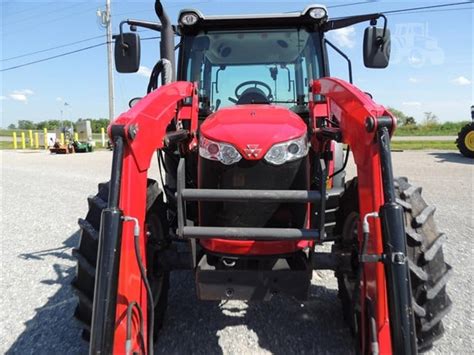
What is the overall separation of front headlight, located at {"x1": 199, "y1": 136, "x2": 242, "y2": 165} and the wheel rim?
45.7 feet

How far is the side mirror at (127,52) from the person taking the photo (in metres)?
3.34

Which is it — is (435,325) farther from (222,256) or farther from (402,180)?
(222,256)

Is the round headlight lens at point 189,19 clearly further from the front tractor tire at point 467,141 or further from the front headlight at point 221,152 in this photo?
the front tractor tire at point 467,141

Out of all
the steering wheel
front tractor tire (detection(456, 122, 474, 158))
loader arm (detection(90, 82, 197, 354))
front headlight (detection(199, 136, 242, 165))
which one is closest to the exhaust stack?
the steering wheel

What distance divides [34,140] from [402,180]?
3109 centimetres

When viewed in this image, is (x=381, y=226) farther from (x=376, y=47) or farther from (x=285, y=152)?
(x=376, y=47)

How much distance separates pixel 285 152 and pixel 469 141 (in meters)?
13.8

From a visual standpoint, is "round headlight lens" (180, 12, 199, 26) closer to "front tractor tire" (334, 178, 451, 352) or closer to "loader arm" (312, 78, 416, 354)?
"loader arm" (312, 78, 416, 354)

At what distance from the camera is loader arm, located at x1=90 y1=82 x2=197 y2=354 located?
1.84 m

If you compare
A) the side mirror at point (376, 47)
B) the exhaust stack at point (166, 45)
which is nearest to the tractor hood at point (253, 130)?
the exhaust stack at point (166, 45)

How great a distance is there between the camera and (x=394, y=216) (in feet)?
5.99

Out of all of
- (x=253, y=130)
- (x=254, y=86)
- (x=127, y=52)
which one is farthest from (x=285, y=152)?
(x=127, y=52)

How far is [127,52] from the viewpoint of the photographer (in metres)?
3.38

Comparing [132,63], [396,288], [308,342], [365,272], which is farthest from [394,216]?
[132,63]
